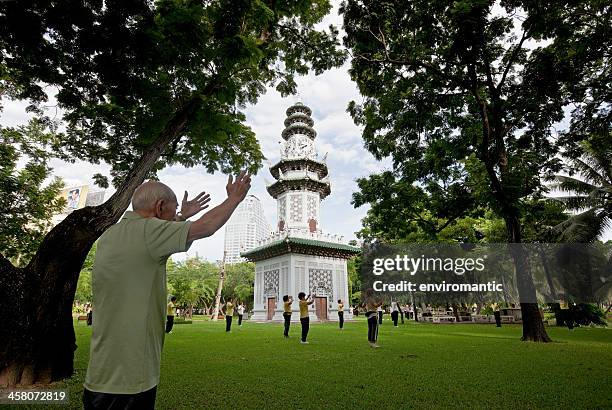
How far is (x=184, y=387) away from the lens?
532 centimetres

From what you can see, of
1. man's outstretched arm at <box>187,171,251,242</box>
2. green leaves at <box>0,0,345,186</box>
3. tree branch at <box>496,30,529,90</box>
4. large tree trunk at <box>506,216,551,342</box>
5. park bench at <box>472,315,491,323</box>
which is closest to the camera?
man's outstretched arm at <box>187,171,251,242</box>

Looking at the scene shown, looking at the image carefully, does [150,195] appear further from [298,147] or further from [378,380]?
[298,147]

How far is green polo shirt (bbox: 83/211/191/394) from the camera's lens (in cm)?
201

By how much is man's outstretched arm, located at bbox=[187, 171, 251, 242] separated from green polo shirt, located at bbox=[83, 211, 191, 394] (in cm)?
6

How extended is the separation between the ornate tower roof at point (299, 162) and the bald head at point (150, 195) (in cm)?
2953

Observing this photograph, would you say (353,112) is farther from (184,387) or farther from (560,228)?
(560,228)

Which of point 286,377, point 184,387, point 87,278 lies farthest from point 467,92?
point 87,278

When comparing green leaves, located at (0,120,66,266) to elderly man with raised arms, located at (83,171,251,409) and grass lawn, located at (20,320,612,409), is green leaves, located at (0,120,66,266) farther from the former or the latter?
elderly man with raised arms, located at (83,171,251,409)

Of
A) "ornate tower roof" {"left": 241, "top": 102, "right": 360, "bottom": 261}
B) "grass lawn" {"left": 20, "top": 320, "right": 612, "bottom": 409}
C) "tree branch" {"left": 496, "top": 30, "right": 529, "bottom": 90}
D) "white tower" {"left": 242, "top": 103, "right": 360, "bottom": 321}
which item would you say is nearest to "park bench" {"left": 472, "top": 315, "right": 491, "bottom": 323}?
"white tower" {"left": 242, "top": 103, "right": 360, "bottom": 321}

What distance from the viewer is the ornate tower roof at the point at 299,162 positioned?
3247 cm

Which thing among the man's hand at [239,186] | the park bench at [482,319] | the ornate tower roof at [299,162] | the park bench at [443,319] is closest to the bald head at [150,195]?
the man's hand at [239,186]

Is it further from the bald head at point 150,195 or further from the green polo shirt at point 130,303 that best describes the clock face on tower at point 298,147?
the green polo shirt at point 130,303

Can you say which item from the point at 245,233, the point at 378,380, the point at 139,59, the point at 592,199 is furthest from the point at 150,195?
the point at 245,233

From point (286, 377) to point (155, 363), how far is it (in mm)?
4443
